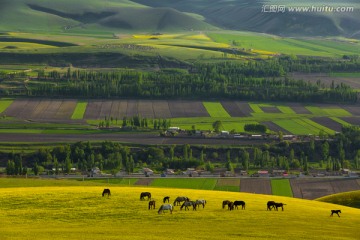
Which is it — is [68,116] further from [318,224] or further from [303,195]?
[318,224]

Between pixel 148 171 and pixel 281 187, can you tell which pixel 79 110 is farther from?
pixel 281 187

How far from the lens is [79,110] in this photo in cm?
14538

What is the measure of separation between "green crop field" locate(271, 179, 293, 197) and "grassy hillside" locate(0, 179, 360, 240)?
118 feet

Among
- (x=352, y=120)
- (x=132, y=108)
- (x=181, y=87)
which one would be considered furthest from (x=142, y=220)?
(x=181, y=87)

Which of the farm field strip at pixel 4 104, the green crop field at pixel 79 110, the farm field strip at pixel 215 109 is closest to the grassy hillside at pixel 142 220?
the green crop field at pixel 79 110

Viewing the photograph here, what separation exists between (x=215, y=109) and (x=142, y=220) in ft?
361

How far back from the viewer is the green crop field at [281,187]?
84812mm

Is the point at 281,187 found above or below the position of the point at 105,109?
below

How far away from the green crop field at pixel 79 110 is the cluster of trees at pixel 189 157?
28063 mm

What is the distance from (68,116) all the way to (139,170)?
42.2 meters

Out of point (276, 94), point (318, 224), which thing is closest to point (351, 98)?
point (276, 94)

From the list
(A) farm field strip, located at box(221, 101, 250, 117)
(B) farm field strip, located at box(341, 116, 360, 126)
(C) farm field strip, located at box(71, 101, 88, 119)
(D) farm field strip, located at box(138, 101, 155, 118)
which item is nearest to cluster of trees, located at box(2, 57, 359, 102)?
(A) farm field strip, located at box(221, 101, 250, 117)

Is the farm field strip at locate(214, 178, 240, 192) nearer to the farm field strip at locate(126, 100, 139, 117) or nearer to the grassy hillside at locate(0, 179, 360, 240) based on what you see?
the grassy hillside at locate(0, 179, 360, 240)

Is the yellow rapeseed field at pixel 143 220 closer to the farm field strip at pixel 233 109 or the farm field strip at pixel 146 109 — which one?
the farm field strip at pixel 146 109
